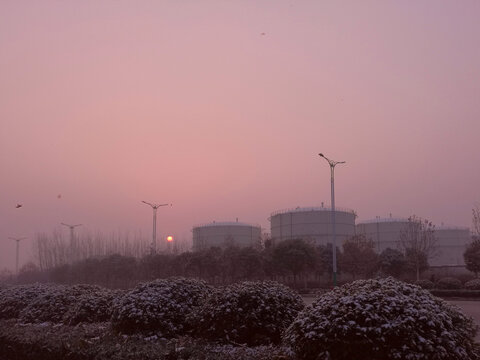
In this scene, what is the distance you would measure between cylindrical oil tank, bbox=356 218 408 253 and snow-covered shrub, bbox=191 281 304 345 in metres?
62.5

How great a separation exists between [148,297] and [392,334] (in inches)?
234

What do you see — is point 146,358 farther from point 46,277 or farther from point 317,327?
point 46,277

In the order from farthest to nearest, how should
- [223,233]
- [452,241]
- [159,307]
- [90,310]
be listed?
[223,233], [452,241], [90,310], [159,307]

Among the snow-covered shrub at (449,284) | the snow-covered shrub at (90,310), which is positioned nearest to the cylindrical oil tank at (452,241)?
the snow-covered shrub at (449,284)

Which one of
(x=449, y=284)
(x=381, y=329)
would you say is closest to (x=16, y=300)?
(x=381, y=329)

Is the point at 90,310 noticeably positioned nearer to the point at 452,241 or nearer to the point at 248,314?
the point at 248,314

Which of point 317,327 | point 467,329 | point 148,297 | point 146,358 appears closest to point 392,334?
point 317,327

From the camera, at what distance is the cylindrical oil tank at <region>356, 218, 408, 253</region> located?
228ft

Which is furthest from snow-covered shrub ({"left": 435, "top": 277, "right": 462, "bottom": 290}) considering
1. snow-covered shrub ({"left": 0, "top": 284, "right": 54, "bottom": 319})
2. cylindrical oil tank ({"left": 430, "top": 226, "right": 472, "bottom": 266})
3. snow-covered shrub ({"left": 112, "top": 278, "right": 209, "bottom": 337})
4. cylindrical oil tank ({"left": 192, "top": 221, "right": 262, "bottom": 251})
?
cylindrical oil tank ({"left": 192, "top": 221, "right": 262, "bottom": 251})

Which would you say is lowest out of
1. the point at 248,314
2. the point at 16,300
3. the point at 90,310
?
the point at 16,300

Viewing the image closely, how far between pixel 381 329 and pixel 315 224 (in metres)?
60.1

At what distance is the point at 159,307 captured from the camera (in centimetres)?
Result: 1038

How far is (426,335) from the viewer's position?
20.3 ft

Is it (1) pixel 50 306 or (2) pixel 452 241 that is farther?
(2) pixel 452 241
